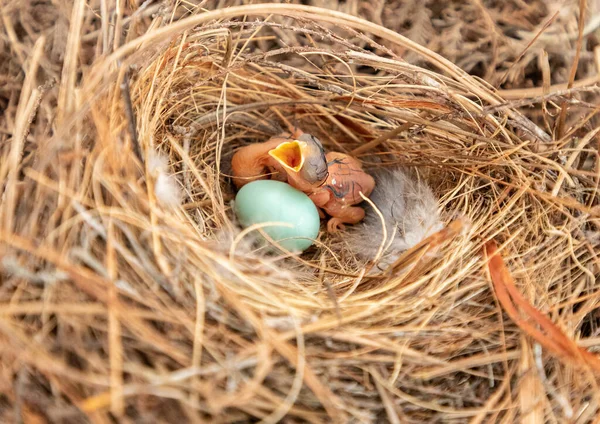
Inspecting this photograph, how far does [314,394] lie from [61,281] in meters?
0.47

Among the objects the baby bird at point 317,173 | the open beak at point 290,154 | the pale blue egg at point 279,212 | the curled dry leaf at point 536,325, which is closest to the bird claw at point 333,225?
the baby bird at point 317,173

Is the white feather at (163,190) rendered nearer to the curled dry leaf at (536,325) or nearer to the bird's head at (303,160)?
the bird's head at (303,160)

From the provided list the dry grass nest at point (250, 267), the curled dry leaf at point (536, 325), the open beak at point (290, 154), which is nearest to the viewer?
the dry grass nest at point (250, 267)

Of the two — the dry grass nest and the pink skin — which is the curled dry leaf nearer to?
the dry grass nest

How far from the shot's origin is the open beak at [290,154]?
1.29m

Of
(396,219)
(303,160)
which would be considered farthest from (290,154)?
(396,219)

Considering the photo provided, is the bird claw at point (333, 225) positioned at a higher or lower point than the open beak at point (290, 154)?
lower

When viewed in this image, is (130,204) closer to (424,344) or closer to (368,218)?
(424,344)

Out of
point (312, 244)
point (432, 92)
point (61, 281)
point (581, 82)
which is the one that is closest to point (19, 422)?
point (61, 281)

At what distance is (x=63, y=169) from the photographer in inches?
37.9

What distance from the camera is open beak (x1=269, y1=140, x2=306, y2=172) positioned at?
129cm

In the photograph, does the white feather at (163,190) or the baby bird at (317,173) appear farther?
the baby bird at (317,173)

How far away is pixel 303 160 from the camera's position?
1303 millimetres

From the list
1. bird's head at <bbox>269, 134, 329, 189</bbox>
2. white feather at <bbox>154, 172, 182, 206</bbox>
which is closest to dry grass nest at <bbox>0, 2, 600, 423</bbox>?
white feather at <bbox>154, 172, 182, 206</bbox>
